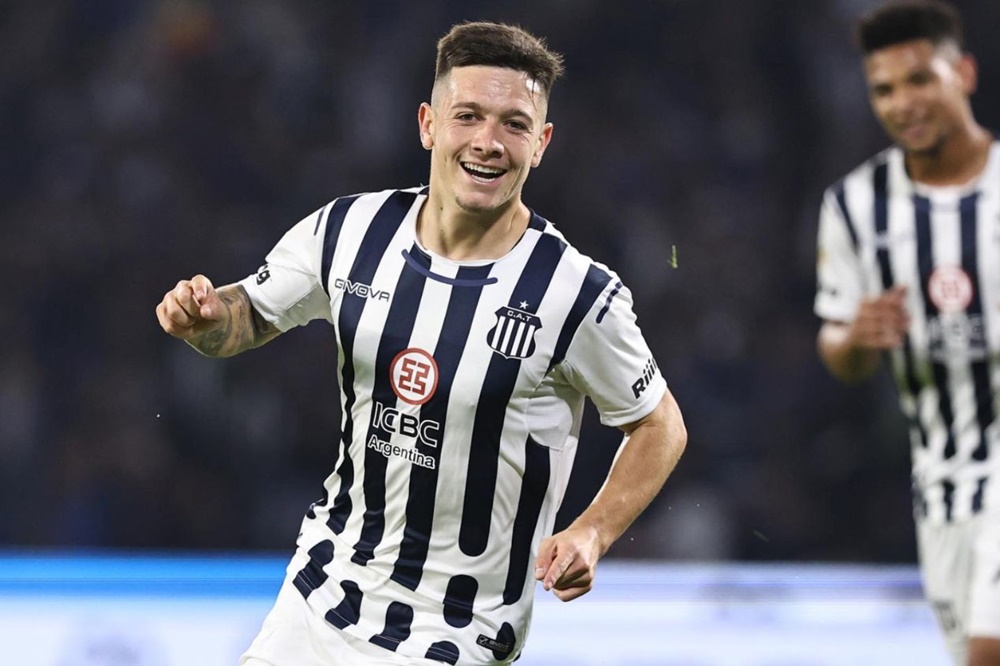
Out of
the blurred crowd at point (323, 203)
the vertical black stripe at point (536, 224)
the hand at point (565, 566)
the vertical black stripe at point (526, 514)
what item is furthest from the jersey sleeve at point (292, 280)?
the blurred crowd at point (323, 203)

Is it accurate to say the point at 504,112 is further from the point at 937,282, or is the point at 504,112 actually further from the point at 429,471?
the point at 937,282

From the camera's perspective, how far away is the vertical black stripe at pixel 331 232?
127 inches

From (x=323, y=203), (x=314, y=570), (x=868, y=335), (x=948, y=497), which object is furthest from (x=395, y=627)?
(x=323, y=203)

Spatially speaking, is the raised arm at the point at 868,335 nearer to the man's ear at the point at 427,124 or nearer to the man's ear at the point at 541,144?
the man's ear at the point at 541,144

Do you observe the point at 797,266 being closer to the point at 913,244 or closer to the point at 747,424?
the point at 747,424

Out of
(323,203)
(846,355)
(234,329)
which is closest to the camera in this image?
(234,329)

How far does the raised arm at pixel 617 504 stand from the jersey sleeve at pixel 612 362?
0.17 ft

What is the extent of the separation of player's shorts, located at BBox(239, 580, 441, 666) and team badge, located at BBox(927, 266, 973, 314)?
1416 mm

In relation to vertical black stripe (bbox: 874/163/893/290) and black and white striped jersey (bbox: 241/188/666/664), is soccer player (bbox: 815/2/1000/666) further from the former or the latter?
black and white striped jersey (bbox: 241/188/666/664)

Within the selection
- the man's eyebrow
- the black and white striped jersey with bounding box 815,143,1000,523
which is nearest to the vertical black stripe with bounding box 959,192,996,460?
the black and white striped jersey with bounding box 815,143,1000,523

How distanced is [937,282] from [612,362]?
2.93 feet

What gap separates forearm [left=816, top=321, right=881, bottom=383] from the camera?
11.1 ft

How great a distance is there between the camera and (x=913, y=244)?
139 inches

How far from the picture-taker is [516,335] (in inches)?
121
